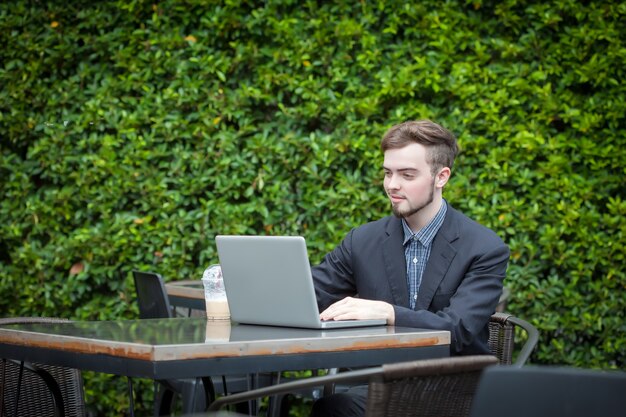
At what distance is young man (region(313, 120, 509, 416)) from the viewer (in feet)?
10.6

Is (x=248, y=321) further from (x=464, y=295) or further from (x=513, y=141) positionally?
(x=513, y=141)

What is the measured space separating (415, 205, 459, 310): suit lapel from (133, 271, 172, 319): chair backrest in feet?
3.39

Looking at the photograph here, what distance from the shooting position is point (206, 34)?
218 inches

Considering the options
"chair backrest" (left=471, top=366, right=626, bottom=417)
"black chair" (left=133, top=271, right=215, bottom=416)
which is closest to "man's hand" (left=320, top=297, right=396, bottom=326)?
"black chair" (left=133, top=271, right=215, bottom=416)

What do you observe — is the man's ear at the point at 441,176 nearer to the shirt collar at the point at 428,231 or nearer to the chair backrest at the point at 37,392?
the shirt collar at the point at 428,231

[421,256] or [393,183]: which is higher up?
[393,183]

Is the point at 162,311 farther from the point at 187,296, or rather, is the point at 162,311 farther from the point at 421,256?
the point at 421,256

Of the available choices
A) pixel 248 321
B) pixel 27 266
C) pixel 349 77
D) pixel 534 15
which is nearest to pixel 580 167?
pixel 534 15

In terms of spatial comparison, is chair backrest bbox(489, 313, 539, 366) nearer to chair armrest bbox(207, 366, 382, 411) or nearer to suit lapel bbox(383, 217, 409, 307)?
suit lapel bbox(383, 217, 409, 307)

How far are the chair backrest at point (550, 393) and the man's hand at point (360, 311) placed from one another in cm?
127

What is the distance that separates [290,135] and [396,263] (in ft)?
6.45

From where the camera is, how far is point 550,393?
1767mm

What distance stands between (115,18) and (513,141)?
233cm

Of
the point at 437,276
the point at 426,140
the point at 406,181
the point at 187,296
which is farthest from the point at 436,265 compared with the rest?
the point at 187,296
